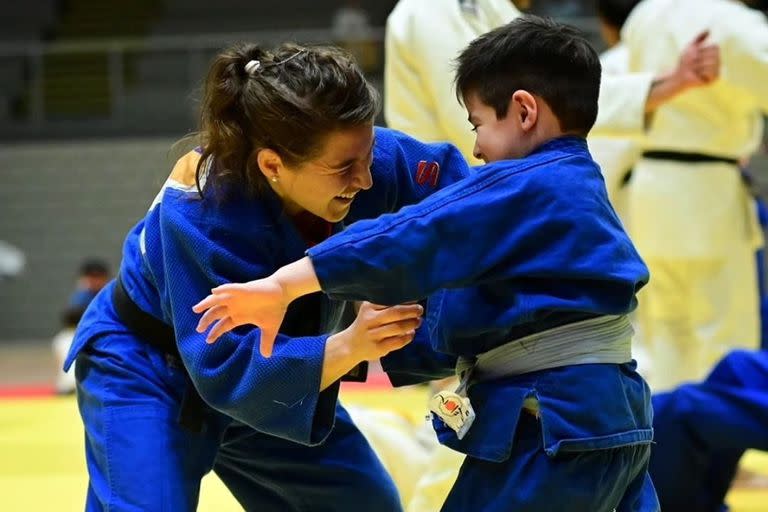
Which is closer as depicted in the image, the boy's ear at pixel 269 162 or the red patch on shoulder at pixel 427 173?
the boy's ear at pixel 269 162

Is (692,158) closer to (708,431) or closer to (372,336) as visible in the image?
(708,431)

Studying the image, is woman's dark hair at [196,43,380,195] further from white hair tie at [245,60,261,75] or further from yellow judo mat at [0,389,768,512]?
yellow judo mat at [0,389,768,512]

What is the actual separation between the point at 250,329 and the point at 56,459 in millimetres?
2805

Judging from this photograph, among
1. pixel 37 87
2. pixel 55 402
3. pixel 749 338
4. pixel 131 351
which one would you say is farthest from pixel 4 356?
pixel 131 351

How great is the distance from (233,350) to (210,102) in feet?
1.40

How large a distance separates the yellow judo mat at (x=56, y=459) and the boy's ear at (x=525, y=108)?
6.36 feet

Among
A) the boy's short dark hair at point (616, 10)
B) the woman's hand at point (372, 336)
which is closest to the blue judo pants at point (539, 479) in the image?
the woman's hand at point (372, 336)

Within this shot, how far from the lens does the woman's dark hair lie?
186cm

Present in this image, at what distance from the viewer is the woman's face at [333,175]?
6.17 ft

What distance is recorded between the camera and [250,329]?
1.87m

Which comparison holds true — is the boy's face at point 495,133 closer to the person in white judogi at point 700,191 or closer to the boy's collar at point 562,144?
the boy's collar at point 562,144

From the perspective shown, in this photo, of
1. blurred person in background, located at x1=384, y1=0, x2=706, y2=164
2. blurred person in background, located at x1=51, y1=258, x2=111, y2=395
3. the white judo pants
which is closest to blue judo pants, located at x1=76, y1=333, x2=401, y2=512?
blurred person in background, located at x1=384, y1=0, x2=706, y2=164

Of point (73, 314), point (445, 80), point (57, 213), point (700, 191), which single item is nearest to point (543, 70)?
point (445, 80)

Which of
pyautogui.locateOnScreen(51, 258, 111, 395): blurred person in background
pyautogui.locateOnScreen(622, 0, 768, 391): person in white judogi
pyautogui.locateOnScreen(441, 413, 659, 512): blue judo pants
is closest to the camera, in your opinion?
pyautogui.locateOnScreen(441, 413, 659, 512): blue judo pants
